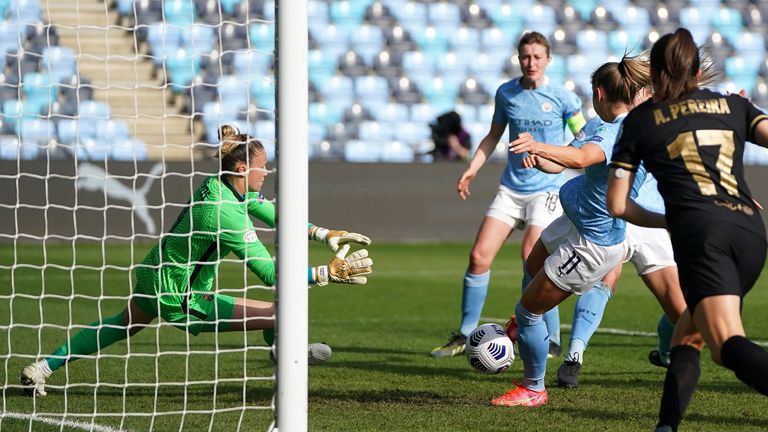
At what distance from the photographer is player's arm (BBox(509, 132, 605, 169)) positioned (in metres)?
4.72

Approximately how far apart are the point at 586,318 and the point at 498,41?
1483cm

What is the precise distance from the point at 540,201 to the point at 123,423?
12.1ft

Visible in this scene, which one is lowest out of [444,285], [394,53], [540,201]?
[444,285]

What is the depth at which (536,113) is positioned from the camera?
7637 millimetres

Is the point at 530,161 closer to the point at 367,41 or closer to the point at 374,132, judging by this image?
the point at 374,132

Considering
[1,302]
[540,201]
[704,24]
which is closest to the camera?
[540,201]

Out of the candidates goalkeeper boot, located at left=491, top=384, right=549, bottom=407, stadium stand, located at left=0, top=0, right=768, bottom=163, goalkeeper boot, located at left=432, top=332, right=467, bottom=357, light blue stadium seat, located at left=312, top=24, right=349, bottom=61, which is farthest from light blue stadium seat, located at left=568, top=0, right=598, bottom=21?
goalkeeper boot, located at left=491, top=384, right=549, bottom=407

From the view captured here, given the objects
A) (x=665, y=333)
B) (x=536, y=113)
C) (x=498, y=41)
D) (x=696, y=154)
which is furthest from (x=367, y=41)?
(x=696, y=154)

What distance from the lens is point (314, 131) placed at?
18828mm

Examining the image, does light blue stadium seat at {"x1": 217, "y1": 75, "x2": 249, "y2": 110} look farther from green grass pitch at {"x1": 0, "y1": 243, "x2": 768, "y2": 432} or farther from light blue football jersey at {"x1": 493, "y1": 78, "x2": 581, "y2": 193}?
light blue football jersey at {"x1": 493, "y1": 78, "x2": 581, "y2": 193}

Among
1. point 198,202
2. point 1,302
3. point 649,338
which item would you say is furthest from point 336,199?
point 198,202

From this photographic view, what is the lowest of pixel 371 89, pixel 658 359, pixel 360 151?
pixel 658 359

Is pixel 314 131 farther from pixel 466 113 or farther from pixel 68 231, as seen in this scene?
pixel 68 231

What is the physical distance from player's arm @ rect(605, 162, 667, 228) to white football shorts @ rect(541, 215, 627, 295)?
112 cm
